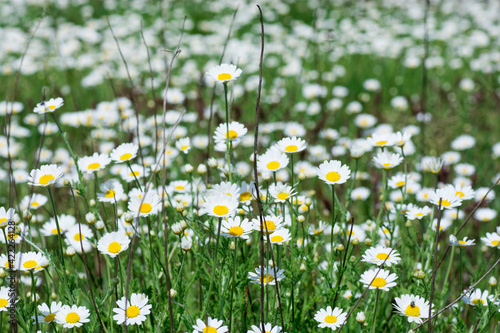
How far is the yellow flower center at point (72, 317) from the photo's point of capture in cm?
148

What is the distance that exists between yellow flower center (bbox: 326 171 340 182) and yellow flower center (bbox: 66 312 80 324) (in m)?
0.92

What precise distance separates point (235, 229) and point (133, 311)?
0.40m

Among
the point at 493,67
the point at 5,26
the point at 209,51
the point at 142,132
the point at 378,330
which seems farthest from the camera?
the point at 5,26

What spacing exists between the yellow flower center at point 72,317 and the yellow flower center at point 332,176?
92cm

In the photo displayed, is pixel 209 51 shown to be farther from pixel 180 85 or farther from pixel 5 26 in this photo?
pixel 5 26

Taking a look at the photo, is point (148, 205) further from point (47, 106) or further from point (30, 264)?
point (47, 106)

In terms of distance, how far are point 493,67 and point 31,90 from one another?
5.15 m

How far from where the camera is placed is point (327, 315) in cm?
159

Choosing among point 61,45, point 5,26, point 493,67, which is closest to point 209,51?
point 61,45

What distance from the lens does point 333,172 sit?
5.81 feet

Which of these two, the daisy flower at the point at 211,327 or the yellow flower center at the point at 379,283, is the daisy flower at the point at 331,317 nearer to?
the yellow flower center at the point at 379,283

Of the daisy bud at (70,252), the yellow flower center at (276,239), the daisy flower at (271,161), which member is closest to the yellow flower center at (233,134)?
the daisy flower at (271,161)

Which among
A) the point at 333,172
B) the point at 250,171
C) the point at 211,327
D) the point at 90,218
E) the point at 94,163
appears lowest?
the point at 211,327

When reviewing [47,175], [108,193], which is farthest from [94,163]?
[47,175]
